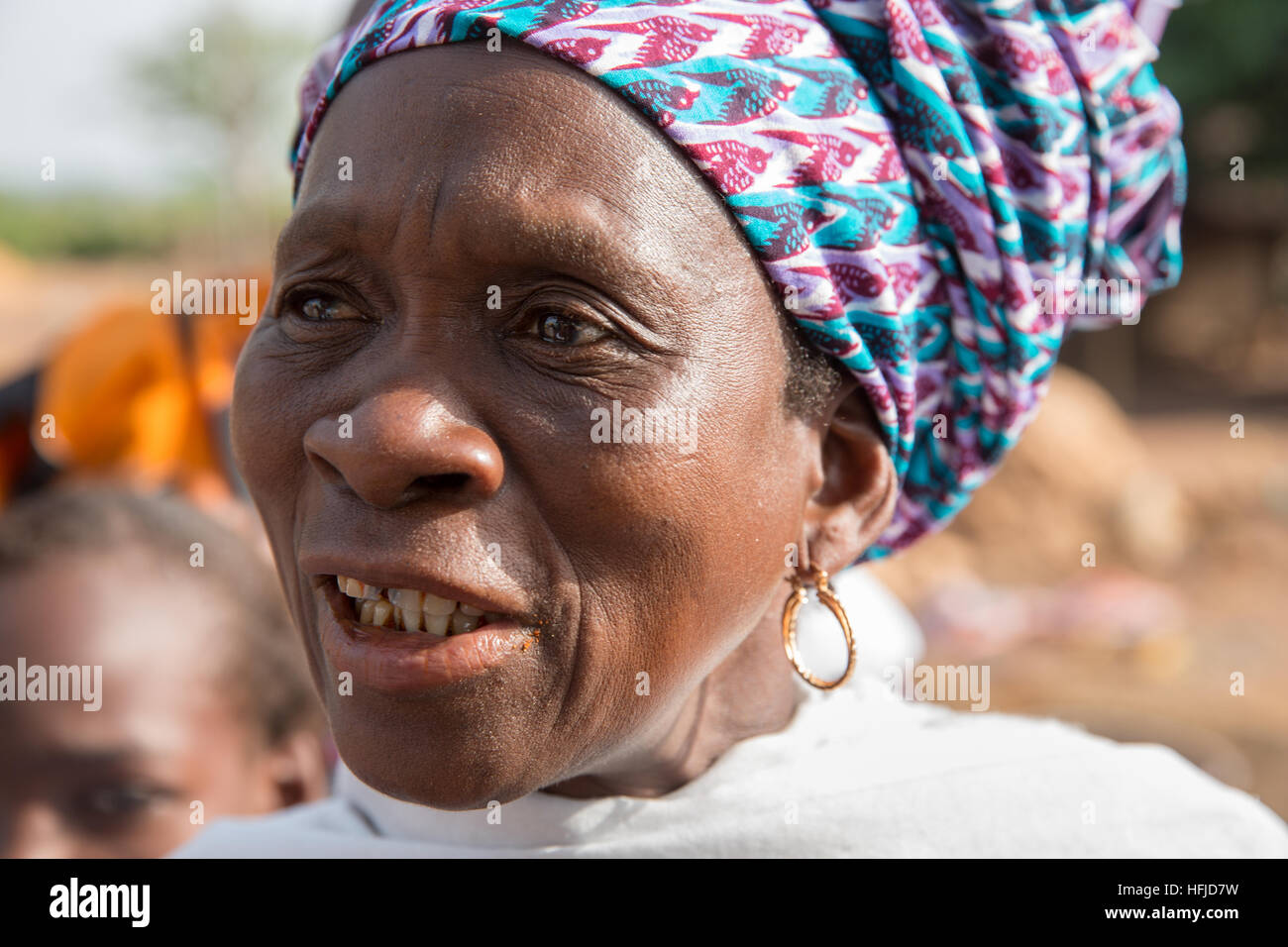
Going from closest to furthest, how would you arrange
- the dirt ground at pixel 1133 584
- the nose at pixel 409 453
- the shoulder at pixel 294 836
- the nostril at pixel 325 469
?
the nose at pixel 409 453 → the nostril at pixel 325 469 → the shoulder at pixel 294 836 → the dirt ground at pixel 1133 584

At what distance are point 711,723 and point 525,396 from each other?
720 mm

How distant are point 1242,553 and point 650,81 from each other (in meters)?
10.6

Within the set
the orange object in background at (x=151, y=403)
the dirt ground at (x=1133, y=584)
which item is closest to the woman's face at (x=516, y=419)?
the orange object in background at (x=151, y=403)

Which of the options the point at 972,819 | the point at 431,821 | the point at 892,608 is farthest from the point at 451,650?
the point at 892,608

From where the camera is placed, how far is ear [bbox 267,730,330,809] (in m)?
3.37

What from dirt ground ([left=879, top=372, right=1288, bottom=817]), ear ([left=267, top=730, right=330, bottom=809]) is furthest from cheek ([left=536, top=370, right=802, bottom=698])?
dirt ground ([left=879, top=372, right=1288, bottom=817])

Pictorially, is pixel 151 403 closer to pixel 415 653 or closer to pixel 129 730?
pixel 129 730

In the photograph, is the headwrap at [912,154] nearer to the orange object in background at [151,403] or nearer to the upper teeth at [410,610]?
the upper teeth at [410,610]

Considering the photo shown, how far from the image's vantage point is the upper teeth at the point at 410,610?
62.0 inches

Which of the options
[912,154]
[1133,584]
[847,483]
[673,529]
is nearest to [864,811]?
[847,483]

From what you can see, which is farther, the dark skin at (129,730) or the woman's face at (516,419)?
the dark skin at (129,730)

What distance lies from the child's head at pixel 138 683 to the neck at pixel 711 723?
157cm

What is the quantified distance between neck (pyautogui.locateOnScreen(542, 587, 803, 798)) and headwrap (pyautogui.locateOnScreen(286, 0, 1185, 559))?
36cm

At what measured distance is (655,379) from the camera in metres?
1.62
